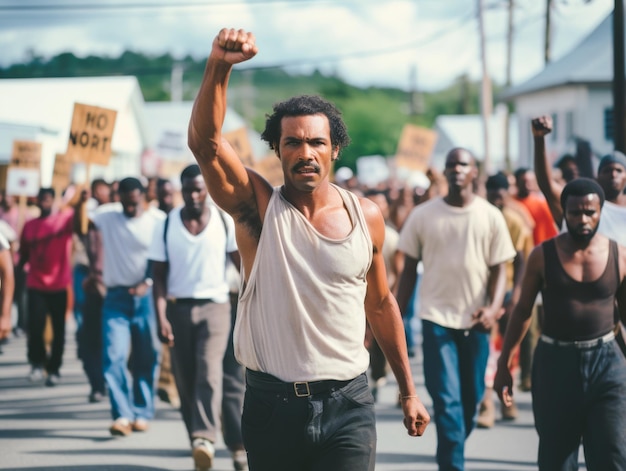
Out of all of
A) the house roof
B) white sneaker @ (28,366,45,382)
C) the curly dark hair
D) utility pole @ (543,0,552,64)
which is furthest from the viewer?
the house roof

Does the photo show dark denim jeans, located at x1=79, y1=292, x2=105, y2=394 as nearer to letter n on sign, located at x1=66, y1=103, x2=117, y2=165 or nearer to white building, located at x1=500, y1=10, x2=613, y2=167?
letter n on sign, located at x1=66, y1=103, x2=117, y2=165

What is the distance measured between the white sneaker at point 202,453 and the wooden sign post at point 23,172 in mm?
9835

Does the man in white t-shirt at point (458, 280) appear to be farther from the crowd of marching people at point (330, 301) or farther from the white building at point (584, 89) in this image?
the white building at point (584, 89)

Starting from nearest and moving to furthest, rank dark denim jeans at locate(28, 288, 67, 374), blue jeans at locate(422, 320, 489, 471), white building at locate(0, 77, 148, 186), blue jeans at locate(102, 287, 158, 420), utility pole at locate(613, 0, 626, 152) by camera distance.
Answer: blue jeans at locate(422, 320, 489, 471)
blue jeans at locate(102, 287, 158, 420)
utility pole at locate(613, 0, 626, 152)
dark denim jeans at locate(28, 288, 67, 374)
white building at locate(0, 77, 148, 186)

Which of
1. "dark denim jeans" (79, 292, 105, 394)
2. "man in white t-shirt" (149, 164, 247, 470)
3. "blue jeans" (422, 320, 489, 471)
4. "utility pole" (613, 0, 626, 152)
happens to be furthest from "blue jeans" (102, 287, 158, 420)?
"utility pole" (613, 0, 626, 152)

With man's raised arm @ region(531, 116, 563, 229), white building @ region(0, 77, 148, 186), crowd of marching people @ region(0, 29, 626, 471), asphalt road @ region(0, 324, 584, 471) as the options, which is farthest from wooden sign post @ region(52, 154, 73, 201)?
white building @ region(0, 77, 148, 186)

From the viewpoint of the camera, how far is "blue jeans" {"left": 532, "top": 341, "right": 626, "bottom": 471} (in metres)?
6.25

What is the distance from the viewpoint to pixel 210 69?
438 cm

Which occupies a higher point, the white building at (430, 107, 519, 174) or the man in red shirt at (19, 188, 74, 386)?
the white building at (430, 107, 519, 174)

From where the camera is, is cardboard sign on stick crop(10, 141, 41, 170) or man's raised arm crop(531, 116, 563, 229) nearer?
man's raised arm crop(531, 116, 563, 229)

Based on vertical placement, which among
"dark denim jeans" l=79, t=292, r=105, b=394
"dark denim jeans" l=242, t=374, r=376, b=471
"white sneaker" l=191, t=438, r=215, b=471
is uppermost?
"dark denim jeans" l=242, t=374, r=376, b=471

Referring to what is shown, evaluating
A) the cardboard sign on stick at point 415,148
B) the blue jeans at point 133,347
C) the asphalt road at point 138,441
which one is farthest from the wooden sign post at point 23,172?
the blue jeans at point 133,347

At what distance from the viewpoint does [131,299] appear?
10711mm

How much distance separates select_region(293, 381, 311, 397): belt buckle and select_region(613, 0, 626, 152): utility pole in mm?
9111
